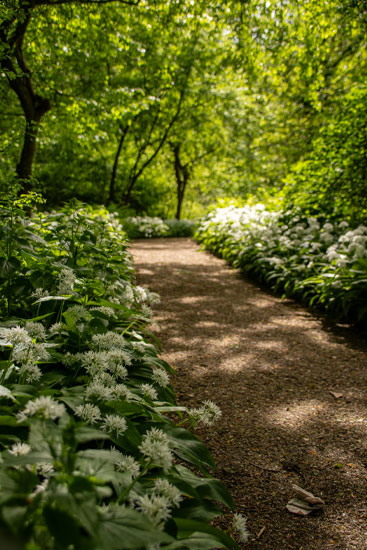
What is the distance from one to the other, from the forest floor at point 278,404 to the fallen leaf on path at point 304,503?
0.11ft

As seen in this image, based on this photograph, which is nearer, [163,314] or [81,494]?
[81,494]

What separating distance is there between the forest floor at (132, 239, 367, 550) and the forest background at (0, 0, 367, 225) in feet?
7.48

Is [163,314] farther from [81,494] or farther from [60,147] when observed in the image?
[60,147]

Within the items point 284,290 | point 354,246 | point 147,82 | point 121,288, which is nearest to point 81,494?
point 121,288

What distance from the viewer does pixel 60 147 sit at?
15.1 metres

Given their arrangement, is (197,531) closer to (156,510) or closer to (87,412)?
(156,510)

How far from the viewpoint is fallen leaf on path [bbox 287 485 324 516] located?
202 centimetres

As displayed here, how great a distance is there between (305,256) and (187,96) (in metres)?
11.3

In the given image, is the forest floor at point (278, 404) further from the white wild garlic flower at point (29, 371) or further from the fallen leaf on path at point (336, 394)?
the white wild garlic flower at point (29, 371)

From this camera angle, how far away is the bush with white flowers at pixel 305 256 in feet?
16.6

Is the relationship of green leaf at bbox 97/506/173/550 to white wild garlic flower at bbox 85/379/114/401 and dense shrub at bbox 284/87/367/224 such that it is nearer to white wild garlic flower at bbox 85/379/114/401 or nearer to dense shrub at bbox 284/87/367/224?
white wild garlic flower at bbox 85/379/114/401

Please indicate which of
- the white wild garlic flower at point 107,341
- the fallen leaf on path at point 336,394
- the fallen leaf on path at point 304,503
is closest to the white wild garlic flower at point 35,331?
the white wild garlic flower at point 107,341

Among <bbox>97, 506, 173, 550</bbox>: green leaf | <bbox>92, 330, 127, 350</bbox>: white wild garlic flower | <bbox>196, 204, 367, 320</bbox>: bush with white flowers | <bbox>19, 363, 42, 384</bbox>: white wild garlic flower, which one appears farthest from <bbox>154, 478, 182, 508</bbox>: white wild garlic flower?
<bbox>196, 204, 367, 320</bbox>: bush with white flowers

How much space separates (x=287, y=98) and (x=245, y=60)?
228 inches
